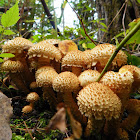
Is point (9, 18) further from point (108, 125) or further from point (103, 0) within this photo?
point (103, 0)

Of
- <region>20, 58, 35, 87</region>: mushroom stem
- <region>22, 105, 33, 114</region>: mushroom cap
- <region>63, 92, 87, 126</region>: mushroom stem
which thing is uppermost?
<region>20, 58, 35, 87</region>: mushroom stem

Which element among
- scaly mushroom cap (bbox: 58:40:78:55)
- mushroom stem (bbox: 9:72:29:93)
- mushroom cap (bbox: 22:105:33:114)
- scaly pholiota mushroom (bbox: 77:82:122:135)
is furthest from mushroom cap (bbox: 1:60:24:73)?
scaly pholiota mushroom (bbox: 77:82:122:135)

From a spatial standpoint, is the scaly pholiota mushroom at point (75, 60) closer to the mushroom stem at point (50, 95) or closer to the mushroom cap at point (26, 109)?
the mushroom stem at point (50, 95)

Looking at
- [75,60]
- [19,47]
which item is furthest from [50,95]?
[19,47]

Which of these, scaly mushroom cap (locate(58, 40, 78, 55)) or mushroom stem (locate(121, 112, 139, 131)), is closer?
mushroom stem (locate(121, 112, 139, 131))

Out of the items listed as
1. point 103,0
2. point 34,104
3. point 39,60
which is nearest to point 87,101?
point 39,60

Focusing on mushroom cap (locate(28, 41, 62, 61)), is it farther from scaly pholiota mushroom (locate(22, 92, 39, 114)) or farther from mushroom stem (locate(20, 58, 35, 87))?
scaly pholiota mushroom (locate(22, 92, 39, 114))

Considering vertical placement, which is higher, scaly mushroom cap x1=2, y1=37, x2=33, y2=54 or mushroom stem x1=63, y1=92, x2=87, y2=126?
scaly mushroom cap x1=2, y1=37, x2=33, y2=54
